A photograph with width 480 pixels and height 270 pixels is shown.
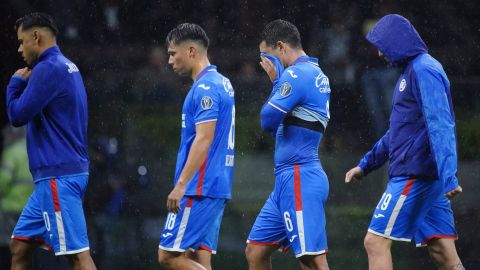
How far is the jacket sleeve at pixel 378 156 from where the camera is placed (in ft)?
22.0

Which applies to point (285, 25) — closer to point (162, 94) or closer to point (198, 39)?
point (198, 39)

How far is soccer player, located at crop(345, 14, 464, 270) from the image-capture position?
19.5 ft

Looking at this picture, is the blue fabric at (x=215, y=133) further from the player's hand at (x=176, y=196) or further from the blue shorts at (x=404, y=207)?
the blue shorts at (x=404, y=207)

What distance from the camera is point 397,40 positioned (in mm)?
6297

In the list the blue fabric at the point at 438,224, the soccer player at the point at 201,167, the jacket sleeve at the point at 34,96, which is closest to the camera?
the soccer player at the point at 201,167

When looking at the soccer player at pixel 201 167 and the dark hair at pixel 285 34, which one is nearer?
the soccer player at pixel 201 167

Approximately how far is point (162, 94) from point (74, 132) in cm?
279

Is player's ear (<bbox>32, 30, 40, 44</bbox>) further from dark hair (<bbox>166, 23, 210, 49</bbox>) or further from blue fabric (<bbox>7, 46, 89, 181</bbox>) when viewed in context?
dark hair (<bbox>166, 23, 210, 49</bbox>)

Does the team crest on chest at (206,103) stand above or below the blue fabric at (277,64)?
below

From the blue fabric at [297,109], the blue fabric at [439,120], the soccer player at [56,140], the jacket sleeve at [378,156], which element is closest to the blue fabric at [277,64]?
the blue fabric at [297,109]

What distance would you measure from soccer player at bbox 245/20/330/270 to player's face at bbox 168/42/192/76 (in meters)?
0.56

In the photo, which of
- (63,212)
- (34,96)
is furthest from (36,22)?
(63,212)

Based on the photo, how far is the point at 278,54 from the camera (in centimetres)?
671

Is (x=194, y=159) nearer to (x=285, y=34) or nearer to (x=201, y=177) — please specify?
(x=201, y=177)
